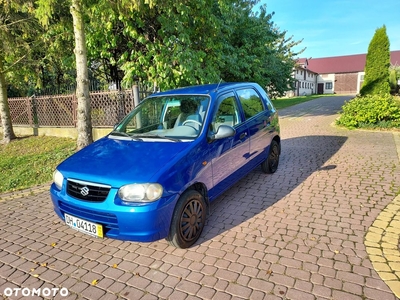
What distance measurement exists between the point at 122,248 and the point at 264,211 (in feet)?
6.72

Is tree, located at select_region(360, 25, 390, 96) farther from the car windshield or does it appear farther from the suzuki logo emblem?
the suzuki logo emblem

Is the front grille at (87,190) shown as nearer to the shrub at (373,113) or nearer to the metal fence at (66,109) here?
the metal fence at (66,109)

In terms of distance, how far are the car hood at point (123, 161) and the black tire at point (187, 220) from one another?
487mm

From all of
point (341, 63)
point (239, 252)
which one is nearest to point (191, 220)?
point (239, 252)

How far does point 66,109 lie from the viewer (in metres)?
9.70

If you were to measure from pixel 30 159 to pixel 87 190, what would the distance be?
5990 millimetres

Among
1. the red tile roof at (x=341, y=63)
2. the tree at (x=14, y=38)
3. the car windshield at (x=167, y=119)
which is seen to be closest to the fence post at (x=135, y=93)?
the car windshield at (x=167, y=119)

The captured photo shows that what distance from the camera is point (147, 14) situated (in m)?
8.98

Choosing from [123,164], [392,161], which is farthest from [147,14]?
[392,161]

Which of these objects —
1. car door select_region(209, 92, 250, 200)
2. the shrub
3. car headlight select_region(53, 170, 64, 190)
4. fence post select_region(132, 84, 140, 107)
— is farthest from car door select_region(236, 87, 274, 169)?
the shrub

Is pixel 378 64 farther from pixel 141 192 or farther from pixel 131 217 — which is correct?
pixel 131 217

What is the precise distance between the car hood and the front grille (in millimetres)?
54

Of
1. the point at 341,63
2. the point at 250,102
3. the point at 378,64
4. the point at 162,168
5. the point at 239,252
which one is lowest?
the point at 239,252

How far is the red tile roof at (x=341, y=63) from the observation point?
60.3m
